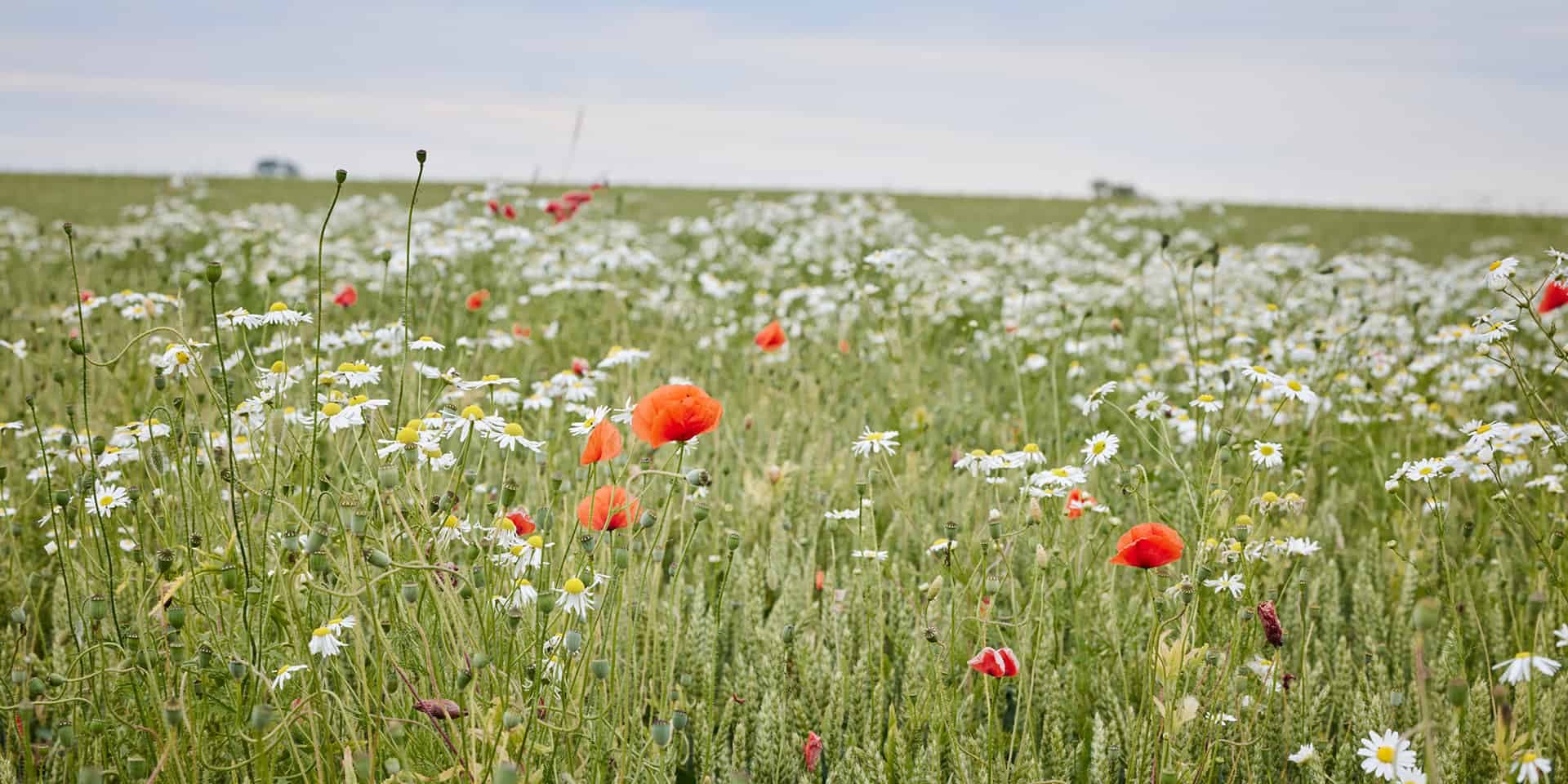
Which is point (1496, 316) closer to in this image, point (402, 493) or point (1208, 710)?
point (1208, 710)

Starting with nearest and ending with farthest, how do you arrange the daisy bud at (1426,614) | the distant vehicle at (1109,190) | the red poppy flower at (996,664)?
the daisy bud at (1426,614), the red poppy flower at (996,664), the distant vehicle at (1109,190)

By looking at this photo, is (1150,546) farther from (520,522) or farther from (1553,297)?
(1553,297)

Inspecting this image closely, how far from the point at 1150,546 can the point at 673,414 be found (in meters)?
0.83

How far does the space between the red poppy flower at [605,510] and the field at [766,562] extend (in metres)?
0.01

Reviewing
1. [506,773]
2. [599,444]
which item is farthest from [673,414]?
[506,773]

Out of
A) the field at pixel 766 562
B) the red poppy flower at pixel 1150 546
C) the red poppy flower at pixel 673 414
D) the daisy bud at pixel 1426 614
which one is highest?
the red poppy flower at pixel 673 414

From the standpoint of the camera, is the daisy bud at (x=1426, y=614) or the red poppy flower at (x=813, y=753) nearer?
the daisy bud at (x=1426, y=614)

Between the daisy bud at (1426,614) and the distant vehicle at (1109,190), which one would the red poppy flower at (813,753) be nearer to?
the daisy bud at (1426,614)

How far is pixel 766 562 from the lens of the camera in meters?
2.86

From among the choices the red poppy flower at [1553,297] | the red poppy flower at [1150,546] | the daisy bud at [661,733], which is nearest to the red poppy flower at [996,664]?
the red poppy flower at [1150,546]

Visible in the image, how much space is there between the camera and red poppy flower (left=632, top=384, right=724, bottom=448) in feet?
5.58

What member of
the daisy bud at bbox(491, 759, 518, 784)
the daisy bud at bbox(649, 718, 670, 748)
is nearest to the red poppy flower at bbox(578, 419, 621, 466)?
the daisy bud at bbox(649, 718, 670, 748)

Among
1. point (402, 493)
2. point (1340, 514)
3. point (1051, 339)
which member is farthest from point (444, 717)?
point (1051, 339)

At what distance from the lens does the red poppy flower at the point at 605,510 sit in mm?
1753
